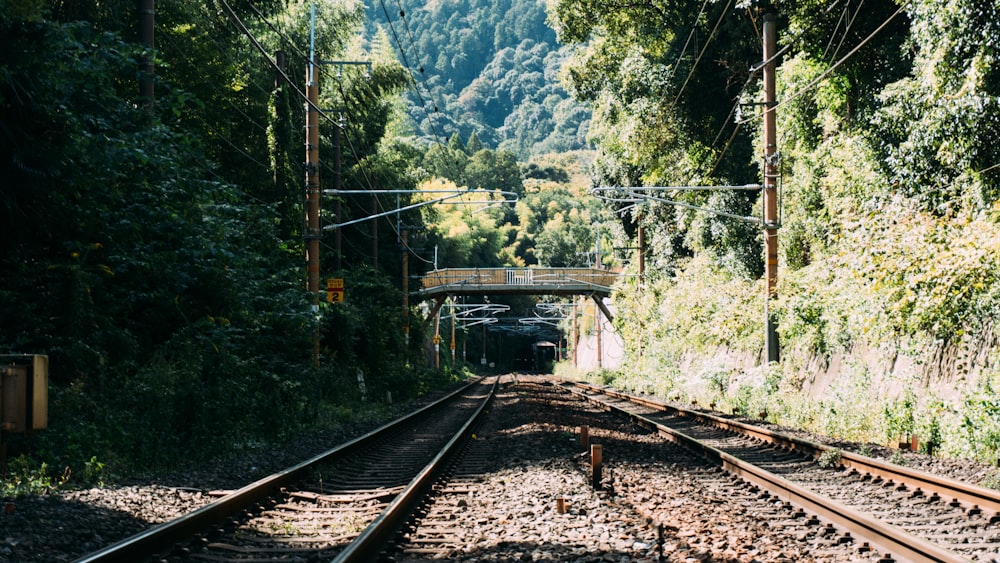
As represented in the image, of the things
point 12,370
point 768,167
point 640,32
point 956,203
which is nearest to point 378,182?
point 640,32

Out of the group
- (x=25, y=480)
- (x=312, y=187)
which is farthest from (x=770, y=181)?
(x=25, y=480)

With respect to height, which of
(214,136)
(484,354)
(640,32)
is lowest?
(484,354)

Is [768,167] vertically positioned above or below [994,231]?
above

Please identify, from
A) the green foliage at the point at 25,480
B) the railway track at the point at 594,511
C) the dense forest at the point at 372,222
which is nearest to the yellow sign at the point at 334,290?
the dense forest at the point at 372,222

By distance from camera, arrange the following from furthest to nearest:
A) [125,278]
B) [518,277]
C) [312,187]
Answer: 1. [518,277]
2. [312,187]
3. [125,278]

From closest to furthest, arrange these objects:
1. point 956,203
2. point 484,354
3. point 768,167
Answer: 1. point 956,203
2. point 768,167
3. point 484,354

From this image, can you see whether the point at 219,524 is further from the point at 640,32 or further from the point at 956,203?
the point at 640,32

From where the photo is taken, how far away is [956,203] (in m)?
17.6

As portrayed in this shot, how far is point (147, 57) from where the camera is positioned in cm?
1530

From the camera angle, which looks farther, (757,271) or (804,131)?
(757,271)

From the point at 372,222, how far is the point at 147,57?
24848 millimetres

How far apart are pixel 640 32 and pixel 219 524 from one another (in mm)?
34788

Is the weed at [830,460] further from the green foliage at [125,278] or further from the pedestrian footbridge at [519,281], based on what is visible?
the pedestrian footbridge at [519,281]

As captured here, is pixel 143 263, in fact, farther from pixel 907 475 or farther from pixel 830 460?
pixel 907 475
